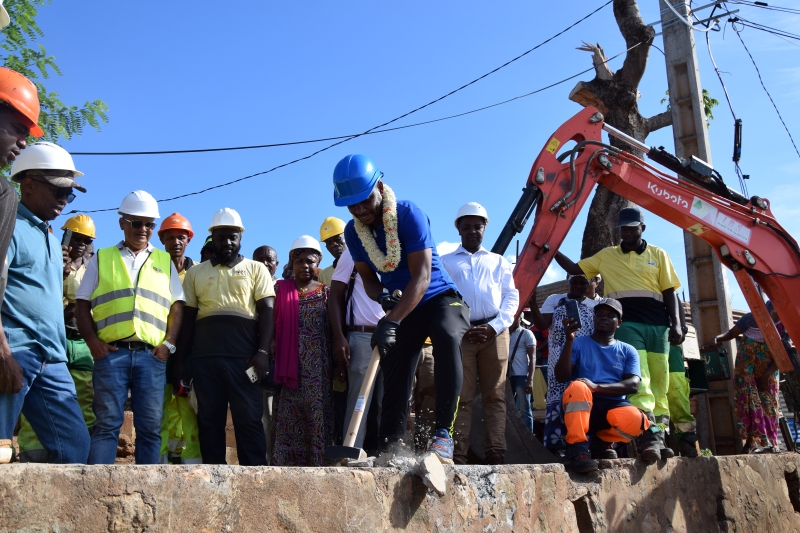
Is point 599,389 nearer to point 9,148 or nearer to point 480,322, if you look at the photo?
point 480,322

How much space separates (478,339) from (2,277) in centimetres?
335

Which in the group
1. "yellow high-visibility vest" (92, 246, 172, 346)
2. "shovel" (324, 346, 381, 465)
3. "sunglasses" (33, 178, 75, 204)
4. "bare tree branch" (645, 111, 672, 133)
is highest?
"bare tree branch" (645, 111, 672, 133)

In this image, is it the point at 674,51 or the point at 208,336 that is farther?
the point at 674,51

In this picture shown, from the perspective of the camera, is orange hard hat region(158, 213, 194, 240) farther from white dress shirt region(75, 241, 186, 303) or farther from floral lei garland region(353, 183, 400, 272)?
floral lei garland region(353, 183, 400, 272)

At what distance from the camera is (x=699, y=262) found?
9.73 metres

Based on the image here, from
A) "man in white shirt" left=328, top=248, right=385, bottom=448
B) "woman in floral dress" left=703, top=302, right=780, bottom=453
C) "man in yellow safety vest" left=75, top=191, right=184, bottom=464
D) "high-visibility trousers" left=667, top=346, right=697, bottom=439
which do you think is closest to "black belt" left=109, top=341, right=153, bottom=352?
"man in yellow safety vest" left=75, top=191, right=184, bottom=464

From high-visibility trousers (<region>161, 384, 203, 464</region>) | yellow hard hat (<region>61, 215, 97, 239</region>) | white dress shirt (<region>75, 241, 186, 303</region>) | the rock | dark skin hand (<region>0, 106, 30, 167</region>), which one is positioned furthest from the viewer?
yellow hard hat (<region>61, 215, 97, 239</region>)

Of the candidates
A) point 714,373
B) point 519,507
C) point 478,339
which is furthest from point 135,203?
point 714,373

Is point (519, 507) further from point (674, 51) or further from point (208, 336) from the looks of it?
point (674, 51)

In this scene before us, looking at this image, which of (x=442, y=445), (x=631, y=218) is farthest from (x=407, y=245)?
(x=631, y=218)

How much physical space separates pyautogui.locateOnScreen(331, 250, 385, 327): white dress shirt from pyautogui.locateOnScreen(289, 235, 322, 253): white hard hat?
46cm

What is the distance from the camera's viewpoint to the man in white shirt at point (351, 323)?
17.9 ft

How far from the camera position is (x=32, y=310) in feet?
11.7

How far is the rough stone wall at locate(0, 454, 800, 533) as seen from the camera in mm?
2645
